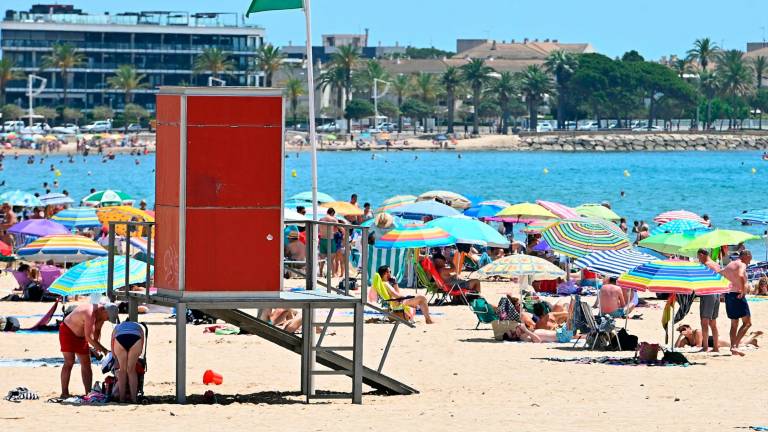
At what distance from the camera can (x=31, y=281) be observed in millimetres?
21234

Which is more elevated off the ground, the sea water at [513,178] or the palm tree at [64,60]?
the palm tree at [64,60]

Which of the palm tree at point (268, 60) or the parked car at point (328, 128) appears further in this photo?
the parked car at point (328, 128)

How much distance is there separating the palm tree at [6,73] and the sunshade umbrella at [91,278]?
13364 cm

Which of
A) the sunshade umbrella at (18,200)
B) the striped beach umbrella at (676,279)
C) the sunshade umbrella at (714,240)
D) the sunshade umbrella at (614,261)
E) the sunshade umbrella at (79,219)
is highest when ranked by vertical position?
the striped beach umbrella at (676,279)

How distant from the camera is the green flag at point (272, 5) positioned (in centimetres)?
1414

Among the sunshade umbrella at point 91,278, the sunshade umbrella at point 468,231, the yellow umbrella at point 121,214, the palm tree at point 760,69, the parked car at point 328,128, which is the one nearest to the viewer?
the sunshade umbrella at point 91,278

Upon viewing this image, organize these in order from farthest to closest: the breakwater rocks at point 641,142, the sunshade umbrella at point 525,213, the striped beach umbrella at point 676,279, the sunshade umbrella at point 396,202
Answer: the breakwater rocks at point 641,142 < the sunshade umbrella at point 396,202 < the sunshade umbrella at point 525,213 < the striped beach umbrella at point 676,279

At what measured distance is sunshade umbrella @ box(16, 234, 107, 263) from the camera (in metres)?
20.6

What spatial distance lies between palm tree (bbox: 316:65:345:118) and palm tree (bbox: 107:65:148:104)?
19.2 meters

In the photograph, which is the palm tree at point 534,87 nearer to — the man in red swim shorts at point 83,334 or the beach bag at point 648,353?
the beach bag at point 648,353

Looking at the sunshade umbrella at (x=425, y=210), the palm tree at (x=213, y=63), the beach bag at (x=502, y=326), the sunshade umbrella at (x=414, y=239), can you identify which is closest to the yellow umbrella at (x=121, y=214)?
the sunshade umbrella at (x=425, y=210)

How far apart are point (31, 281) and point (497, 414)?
10708 mm

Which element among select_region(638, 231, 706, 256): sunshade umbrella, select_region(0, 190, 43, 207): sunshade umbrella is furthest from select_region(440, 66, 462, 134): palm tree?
select_region(638, 231, 706, 256): sunshade umbrella

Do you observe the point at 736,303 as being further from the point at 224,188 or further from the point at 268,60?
the point at 268,60
